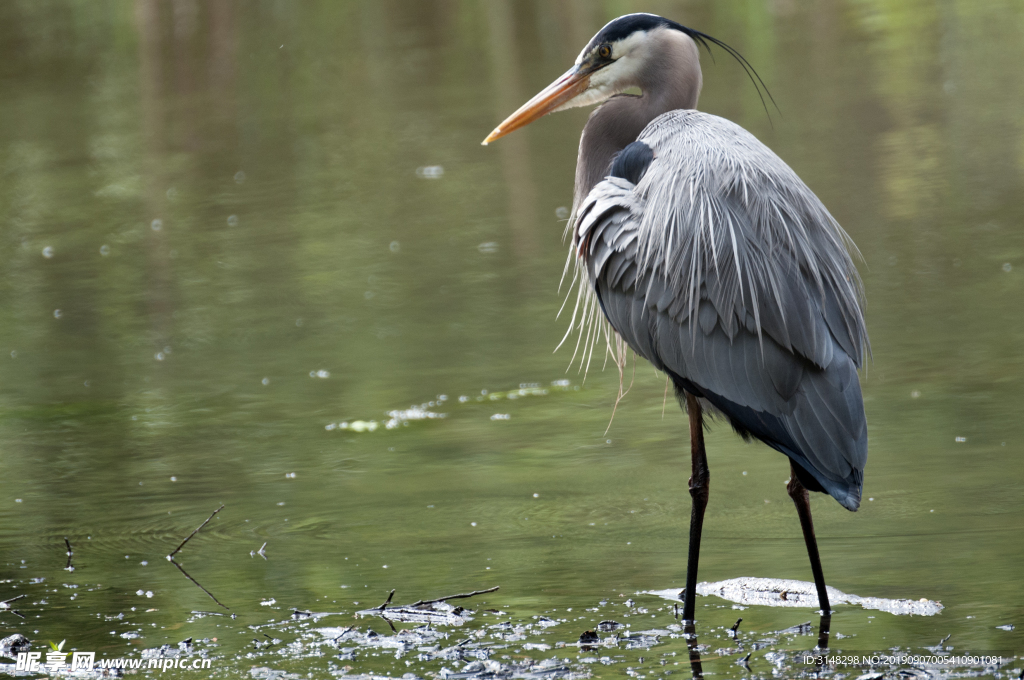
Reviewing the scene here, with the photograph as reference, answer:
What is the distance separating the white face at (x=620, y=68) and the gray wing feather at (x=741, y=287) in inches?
23.8

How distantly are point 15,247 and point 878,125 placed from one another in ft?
21.8

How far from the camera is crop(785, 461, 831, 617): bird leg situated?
378 cm

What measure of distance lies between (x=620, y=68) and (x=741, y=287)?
1.28 meters

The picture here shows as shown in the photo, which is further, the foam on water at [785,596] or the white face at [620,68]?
the white face at [620,68]

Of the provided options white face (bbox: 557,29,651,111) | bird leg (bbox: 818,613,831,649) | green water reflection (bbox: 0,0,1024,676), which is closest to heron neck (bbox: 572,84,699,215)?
white face (bbox: 557,29,651,111)

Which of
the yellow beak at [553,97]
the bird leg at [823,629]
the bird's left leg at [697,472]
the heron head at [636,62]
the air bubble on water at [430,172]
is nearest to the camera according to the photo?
the bird leg at [823,629]

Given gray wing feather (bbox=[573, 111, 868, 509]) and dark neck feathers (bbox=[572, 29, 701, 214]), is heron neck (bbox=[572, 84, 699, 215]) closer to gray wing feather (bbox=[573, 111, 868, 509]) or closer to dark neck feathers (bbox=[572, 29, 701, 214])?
dark neck feathers (bbox=[572, 29, 701, 214])

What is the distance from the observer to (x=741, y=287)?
3.81m

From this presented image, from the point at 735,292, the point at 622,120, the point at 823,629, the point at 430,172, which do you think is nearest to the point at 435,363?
the point at 622,120

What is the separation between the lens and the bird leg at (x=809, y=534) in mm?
3775

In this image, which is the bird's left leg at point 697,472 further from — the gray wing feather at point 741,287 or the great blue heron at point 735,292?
the gray wing feather at point 741,287

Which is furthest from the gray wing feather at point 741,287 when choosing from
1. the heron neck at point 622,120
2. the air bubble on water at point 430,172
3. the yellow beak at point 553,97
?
the air bubble on water at point 430,172

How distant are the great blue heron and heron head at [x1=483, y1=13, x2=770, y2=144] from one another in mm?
322

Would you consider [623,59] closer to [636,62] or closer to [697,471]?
[636,62]
